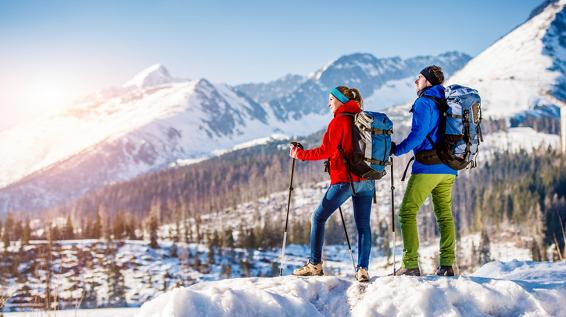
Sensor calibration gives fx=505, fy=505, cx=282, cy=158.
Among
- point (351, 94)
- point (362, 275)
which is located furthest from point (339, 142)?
point (362, 275)

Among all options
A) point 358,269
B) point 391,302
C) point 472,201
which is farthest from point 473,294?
point 472,201

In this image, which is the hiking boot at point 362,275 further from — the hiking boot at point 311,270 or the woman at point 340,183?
the hiking boot at point 311,270

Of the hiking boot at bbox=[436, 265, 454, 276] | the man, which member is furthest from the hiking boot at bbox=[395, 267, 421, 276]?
the hiking boot at bbox=[436, 265, 454, 276]

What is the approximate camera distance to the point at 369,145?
796 centimetres

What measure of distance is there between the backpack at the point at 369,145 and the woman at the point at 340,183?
109mm

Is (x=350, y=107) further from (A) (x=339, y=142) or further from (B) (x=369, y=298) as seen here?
(B) (x=369, y=298)

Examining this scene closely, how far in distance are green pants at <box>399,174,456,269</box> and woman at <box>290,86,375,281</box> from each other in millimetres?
617

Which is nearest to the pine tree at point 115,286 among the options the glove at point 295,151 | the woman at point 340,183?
the glove at point 295,151

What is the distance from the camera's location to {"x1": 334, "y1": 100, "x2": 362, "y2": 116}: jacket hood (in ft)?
26.9

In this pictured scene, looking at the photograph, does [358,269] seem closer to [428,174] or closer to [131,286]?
[428,174]

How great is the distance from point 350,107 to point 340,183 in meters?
1.25

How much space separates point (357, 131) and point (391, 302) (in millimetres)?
2769

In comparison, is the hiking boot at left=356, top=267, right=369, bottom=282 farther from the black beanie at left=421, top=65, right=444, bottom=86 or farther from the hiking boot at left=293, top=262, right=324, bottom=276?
the black beanie at left=421, top=65, right=444, bottom=86

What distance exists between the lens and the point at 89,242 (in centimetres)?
12688
